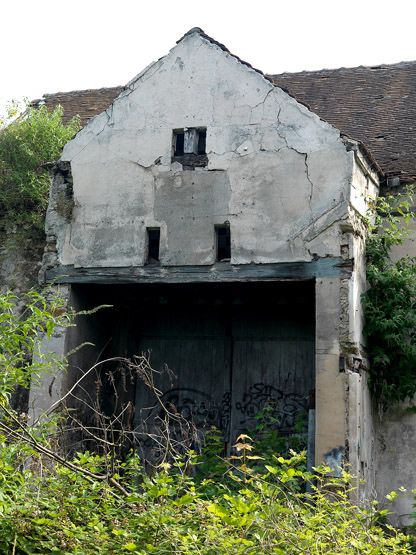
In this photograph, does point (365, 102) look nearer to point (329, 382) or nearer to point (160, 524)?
point (329, 382)

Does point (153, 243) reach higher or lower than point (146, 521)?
higher

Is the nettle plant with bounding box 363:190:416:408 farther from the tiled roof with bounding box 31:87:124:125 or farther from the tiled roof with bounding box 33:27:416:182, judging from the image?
the tiled roof with bounding box 31:87:124:125

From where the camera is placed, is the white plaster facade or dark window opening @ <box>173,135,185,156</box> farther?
dark window opening @ <box>173,135,185,156</box>

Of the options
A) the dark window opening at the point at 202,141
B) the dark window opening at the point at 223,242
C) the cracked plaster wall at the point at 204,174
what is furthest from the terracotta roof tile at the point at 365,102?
the dark window opening at the point at 223,242

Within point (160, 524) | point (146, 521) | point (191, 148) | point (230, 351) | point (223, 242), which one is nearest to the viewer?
point (160, 524)

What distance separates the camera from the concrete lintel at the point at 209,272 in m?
9.98

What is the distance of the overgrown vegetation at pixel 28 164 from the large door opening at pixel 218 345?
215 centimetres

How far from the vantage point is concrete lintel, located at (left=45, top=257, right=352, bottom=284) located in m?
9.98

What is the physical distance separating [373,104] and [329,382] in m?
6.44

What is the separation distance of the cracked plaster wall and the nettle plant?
1070 millimetres

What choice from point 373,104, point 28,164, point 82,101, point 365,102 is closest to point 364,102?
point 365,102

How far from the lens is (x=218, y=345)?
40.6 feet

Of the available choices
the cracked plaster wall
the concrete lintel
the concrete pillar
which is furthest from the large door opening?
the concrete pillar

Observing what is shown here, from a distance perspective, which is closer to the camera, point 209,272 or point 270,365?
point 209,272
